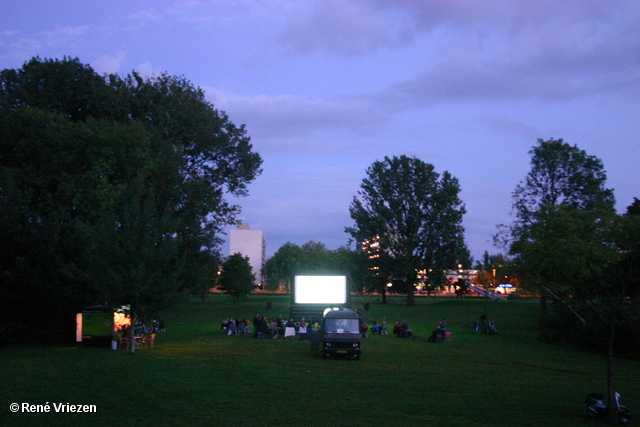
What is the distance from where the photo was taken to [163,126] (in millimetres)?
37312

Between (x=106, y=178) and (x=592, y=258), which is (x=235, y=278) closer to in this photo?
(x=106, y=178)

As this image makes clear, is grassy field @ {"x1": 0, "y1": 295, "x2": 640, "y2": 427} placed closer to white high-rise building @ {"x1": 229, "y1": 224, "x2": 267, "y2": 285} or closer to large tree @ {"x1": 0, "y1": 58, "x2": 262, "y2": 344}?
large tree @ {"x1": 0, "y1": 58, "x2": 262, "y2": 344}

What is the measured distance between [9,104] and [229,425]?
28.9 meters

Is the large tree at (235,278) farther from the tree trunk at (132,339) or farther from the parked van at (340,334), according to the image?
the parked van at (340,334)

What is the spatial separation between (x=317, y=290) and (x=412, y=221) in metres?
32.1

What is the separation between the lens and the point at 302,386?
14484mm

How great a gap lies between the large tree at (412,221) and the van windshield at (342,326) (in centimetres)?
4446

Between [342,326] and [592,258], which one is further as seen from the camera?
[342,326]

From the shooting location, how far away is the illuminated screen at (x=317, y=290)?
1470 inches

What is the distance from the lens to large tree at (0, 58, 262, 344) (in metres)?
21.8

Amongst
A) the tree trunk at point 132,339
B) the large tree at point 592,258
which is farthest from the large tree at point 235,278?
the large tree at point 592,258

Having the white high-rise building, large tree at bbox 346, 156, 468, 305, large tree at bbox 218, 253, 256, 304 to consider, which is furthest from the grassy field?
the white high-rise building

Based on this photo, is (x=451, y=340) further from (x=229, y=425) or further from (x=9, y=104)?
(x=9, y=104)

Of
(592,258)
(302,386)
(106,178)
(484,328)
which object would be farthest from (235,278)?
(592,258)
